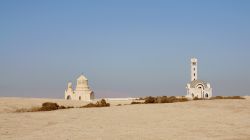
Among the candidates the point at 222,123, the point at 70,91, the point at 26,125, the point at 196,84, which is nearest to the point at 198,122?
the point at 222,123

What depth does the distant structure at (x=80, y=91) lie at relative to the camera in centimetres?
7992

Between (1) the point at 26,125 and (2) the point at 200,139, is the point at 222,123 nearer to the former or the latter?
(2) the point at 200,139

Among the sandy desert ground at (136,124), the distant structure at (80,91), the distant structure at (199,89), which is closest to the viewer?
the sandy desert ground at (136,124)

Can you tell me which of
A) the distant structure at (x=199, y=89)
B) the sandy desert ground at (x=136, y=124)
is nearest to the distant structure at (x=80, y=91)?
the distant structure at (x=199, y=89)

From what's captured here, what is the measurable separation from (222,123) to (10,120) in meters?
9.52

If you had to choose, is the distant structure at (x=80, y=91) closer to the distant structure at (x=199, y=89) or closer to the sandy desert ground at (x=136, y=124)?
the distant structure at (x=199, y=89)

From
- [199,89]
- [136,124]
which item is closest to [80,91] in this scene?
[199,89]

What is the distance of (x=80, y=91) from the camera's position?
3174 inches

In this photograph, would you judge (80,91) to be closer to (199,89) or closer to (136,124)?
(199,89)

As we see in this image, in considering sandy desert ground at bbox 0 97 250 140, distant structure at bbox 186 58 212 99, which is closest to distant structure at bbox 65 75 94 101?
distant structure at bbox 186 58 212 99

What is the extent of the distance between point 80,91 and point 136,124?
62984 millimetres

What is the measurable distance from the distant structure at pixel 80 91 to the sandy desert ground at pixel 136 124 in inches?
2124

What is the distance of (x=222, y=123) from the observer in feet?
60.1

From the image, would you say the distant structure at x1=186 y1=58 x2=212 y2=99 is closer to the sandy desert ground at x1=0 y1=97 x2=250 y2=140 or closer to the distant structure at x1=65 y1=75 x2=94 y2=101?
the distant structure at x1=65 y1=75 x2=94 y2=101
